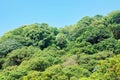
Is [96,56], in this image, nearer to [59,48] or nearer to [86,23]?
[59,48]

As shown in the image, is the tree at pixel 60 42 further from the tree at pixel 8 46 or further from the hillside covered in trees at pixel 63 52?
the tree at pixel 8 46

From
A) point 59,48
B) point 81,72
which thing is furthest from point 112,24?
point 81,72

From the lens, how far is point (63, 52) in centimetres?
4634

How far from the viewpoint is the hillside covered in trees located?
32125 mm

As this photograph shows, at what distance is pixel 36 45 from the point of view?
51.5m

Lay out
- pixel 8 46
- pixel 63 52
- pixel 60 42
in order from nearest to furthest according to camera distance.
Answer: pixel 63 52
pixel 8 46
pixel 60 42

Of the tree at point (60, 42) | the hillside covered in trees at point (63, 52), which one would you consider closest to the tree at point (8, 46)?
the hillside covered in trees at point (63, 52)


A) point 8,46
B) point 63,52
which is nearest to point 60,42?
point 63,52

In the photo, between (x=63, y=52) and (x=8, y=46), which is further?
(x=8, y=46)

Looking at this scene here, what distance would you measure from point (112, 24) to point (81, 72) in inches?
788

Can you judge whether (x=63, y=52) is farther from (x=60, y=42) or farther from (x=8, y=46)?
(x=8, y=46)

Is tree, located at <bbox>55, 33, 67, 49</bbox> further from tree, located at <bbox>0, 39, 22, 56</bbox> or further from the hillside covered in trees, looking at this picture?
tree, located at <bbox>0, 39, 22, 56</bbox>

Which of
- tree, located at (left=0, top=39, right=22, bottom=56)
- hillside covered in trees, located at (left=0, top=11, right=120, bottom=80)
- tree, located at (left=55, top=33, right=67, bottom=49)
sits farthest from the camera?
tree, located at (left=55, top=33, right=67, bottom=49)

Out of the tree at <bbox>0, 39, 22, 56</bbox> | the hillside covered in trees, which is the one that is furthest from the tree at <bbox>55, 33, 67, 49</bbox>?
the tree at <bbox>0, 39, 22, 56</bbox>
